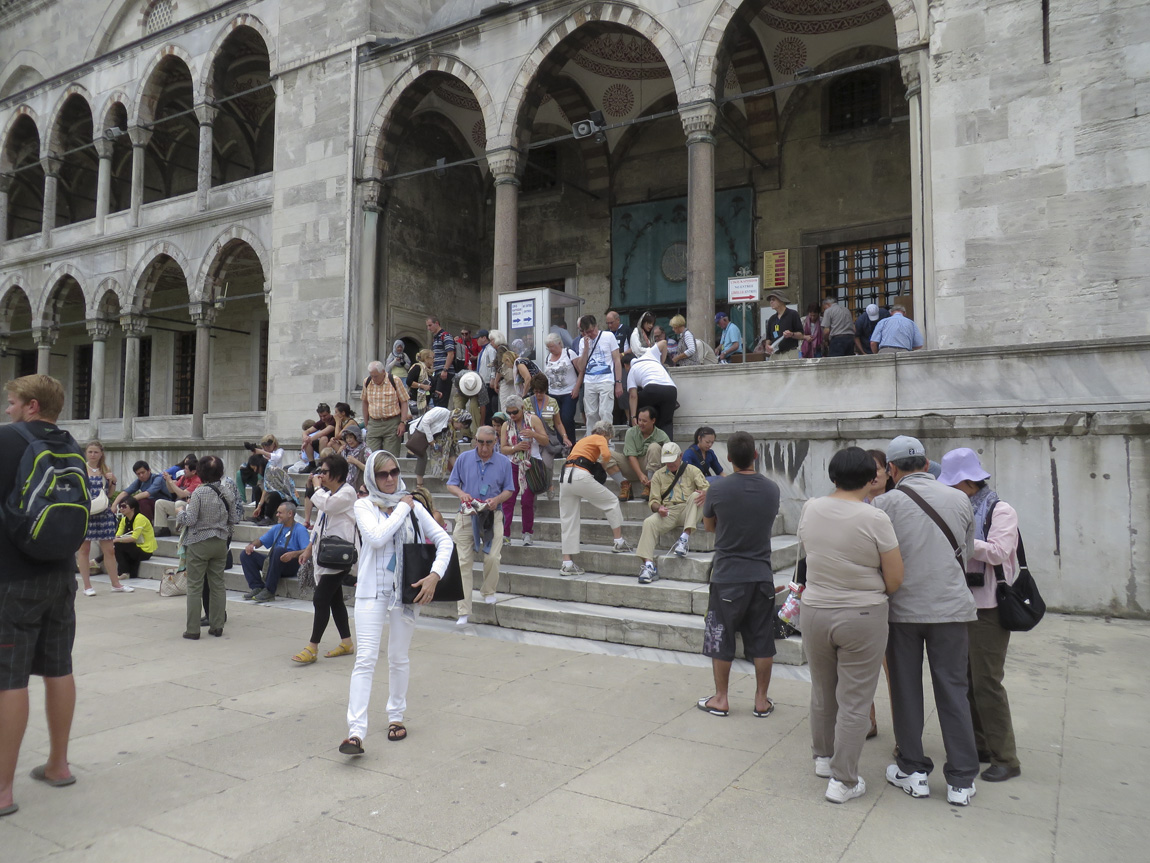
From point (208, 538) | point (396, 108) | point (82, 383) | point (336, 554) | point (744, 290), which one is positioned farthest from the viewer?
point (82, 383)

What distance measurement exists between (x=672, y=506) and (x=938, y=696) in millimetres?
3969

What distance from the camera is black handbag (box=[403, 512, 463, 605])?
183 inches

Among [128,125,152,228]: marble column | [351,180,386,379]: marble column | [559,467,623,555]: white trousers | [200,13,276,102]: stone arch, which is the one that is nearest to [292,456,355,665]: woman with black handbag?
[559,467,623,555]: white trousers

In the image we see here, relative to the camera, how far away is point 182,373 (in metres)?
24.8

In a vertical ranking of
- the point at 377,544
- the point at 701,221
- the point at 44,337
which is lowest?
the point at 377,544

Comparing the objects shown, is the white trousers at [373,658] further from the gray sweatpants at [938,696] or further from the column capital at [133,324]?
the column capital at [133,324]

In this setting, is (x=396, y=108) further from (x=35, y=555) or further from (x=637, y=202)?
(x=35, y=555)

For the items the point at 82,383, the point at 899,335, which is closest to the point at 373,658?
the point at 899,335

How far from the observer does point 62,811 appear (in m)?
3.76

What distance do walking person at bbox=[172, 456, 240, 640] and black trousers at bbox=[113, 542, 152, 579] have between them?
14.7 feet

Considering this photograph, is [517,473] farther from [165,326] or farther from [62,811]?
[165,326]

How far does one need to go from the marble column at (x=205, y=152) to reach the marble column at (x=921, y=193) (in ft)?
49.1

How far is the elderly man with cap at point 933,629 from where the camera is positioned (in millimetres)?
3777

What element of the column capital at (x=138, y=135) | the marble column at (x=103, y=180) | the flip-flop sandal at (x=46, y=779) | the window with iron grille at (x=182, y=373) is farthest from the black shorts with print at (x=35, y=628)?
the window with iron grille at (x=182, y=373)
